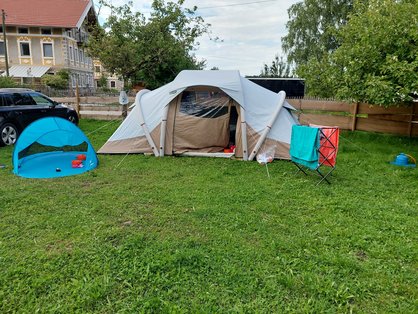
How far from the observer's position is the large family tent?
21.9 ft

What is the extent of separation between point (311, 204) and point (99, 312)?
3.07m

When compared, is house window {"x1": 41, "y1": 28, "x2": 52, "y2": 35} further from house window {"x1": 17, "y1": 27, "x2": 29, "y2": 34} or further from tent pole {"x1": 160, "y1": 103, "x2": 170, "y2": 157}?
tent pole {"x1": 160, "y1": 103, "x2": 170, "y2": 157}

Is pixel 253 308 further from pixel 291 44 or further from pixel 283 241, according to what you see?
pixel 291 44

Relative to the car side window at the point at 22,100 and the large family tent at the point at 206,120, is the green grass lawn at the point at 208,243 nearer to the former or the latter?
the large family tent at the point at 206,120

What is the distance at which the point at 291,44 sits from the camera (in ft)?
72.4

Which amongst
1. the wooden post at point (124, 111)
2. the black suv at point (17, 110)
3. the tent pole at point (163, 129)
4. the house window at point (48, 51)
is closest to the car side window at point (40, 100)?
the black suv at point (17, 110)

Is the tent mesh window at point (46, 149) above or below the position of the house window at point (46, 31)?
below

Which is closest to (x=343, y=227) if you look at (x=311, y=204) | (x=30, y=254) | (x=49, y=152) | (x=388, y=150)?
(x=311, y=204)

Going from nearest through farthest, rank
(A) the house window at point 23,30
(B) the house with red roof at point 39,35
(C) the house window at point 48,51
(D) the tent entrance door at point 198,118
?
1. (D) the tent entrance door at point 198,118
2. (B) the house with red roof at point 39,35
3. (A) the house window at point 23,30
4. (C) the house window at point 48,51

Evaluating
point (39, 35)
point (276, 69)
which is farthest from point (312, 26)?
point (39, 35)

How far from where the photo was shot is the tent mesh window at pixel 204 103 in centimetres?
Result: 700

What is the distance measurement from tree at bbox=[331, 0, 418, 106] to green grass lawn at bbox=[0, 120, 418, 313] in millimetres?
1887

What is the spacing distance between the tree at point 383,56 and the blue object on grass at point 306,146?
247 cm

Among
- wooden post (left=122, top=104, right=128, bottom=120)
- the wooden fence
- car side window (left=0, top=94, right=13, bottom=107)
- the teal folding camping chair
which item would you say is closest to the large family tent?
the teal folding camping chair
